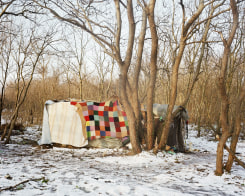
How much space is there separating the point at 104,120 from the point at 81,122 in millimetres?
763

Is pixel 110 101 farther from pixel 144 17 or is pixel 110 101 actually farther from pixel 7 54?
pixel 7 54

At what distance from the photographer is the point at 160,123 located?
6719 millimetres

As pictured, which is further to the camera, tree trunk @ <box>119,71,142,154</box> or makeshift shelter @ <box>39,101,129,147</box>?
makeshift shelter @ <box>39,101,129,147</box>

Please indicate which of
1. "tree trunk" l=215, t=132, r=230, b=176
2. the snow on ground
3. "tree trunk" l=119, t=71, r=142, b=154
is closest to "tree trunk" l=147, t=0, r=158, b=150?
"tree trunk" l=119, t=71, r=142, b=154

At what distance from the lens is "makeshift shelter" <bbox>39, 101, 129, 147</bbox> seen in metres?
6.91

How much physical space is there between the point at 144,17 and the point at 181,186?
4.68 metres

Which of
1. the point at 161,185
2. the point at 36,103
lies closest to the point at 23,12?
the point at 161,185

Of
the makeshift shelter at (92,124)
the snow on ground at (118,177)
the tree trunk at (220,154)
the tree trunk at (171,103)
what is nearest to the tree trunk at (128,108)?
the snow on ground at (118,177)

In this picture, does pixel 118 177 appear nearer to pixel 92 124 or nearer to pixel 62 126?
pixel 92 124

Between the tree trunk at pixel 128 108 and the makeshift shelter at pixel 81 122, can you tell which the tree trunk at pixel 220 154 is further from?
the makeshift shelter at pixel 81 122

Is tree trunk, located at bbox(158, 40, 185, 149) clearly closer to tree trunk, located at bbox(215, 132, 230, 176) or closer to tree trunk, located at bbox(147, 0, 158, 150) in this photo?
tree trunk, located at bbox(147, 0, 158, 150)

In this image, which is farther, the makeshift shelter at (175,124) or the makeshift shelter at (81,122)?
the makeshift shelter at (81,122)

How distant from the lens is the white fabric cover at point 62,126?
22.8 feet

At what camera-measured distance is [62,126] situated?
7.15 meters
